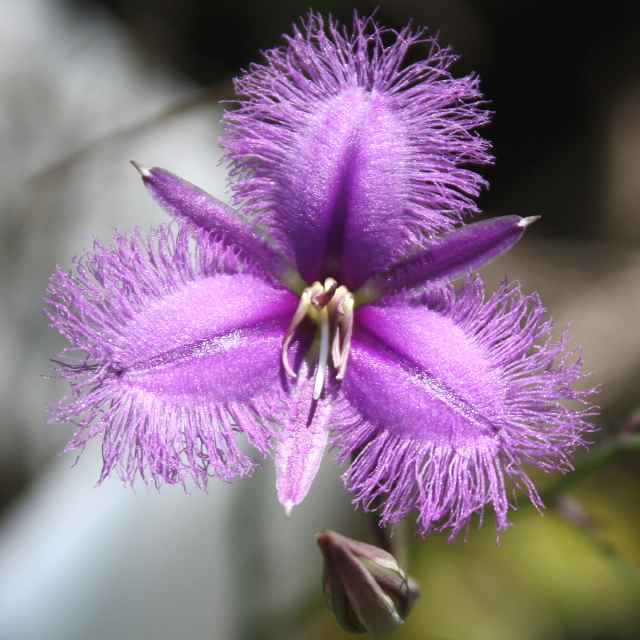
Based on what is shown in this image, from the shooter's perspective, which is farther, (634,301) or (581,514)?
(634,301)

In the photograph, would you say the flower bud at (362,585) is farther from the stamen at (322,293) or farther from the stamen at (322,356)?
the stamen at (322,293)

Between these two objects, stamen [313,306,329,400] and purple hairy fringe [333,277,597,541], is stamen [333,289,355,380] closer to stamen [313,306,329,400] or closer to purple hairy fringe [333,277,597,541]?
stamen [313,306,329,400]

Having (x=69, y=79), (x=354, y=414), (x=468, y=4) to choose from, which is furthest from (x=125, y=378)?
(x=468, y=4)

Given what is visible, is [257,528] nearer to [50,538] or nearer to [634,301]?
[50,538]

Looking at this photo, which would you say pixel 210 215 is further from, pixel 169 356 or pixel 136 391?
pixel 136 391

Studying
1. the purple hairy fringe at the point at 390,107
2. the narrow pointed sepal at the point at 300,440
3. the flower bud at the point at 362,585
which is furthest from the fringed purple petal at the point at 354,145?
the flower bud at the point at 362,585

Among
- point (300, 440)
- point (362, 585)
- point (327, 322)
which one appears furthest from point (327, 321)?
point (362, 585)

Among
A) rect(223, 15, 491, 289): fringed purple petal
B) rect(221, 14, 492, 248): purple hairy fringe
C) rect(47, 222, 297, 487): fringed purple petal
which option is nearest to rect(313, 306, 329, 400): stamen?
rect(47, 222, 297, 487): fringed purple petal
